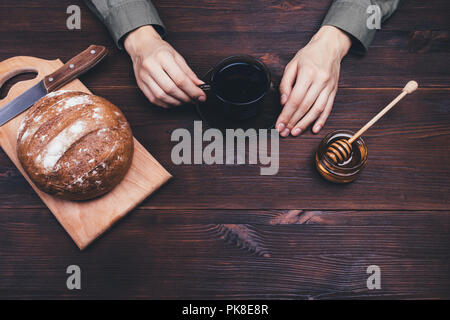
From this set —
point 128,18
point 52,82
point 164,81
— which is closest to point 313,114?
point 164,81

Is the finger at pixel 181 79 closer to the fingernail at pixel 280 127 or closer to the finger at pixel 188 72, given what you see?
the finger at pixel 188 72

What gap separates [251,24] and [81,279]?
0.81 metres

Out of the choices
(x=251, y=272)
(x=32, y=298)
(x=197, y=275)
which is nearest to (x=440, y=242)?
(x=251, y=272)

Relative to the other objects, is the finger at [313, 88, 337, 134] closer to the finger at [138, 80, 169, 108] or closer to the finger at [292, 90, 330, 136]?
the finger at [292, 90, 330, 136]

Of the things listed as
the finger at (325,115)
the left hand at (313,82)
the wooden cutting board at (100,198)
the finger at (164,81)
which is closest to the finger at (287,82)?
the left hand at (313,82)

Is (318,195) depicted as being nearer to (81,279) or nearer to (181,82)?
(181,82)

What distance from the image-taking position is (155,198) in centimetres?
77

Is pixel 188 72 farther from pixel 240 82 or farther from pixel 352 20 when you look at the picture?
pixel 352 20

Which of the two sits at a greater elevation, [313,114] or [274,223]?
[313,114]

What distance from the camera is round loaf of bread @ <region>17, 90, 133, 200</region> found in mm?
643

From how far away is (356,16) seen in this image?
0.78 metres

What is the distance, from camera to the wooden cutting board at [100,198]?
0.73m

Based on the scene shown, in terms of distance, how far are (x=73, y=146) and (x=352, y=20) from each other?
0.74m
